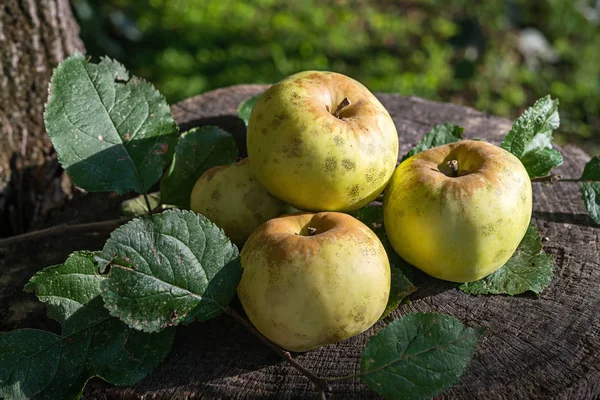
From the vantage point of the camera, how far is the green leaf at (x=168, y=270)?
131cm

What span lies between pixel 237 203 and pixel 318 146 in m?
0.29

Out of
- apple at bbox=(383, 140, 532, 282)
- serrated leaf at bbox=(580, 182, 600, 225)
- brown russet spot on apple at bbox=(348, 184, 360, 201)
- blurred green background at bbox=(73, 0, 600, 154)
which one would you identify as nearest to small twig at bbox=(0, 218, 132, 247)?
brown russet spot on apple at bbox=(348, 184, 360, 201)

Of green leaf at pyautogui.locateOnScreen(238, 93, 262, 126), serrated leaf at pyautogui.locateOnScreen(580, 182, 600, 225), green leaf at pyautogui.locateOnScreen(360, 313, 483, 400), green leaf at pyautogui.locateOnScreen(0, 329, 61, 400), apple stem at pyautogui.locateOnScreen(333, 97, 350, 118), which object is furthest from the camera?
green leaf at pyautogui.locateOnScreen(238, 93, 262, 126)

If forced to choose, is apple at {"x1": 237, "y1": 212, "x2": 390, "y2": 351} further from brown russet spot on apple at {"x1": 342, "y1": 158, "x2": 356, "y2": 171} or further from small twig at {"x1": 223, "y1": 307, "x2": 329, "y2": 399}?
brown russet spot on apple at {"x1": 342, "y1": 158, "x2": 356, "y2": 171}

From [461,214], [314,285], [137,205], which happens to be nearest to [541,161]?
[461,214]

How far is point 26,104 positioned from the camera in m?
2.05

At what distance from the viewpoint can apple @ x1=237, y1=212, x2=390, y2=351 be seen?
4.25 feet

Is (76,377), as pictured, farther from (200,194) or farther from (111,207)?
(111,207)

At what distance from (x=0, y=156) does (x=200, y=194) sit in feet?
2.57

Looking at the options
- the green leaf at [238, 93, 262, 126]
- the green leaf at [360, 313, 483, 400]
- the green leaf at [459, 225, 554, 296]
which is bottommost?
the green leaf at [459, 225, 554, 296]

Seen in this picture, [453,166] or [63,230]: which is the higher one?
[453,166]

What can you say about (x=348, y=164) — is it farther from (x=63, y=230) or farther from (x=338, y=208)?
(x=63, y=230)

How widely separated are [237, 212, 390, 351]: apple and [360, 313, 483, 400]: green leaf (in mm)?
107

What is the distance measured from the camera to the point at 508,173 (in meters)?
1.48
